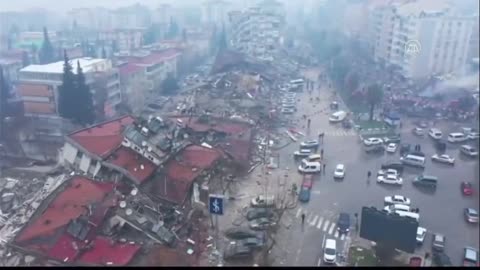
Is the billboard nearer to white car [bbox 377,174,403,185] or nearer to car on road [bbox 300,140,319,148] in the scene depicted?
white car [bbox 377,174,403,185]

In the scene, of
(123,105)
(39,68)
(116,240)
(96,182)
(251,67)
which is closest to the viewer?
(116,240)

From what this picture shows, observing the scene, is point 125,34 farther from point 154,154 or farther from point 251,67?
point 154,154

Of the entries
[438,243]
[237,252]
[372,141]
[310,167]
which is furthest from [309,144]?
[237,252]

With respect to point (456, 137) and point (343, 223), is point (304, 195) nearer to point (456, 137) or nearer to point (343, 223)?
point (343, 223)

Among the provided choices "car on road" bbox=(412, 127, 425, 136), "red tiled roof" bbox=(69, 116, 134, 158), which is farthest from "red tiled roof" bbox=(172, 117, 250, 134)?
"car on road" bbox=(412, 127, 425, 136)

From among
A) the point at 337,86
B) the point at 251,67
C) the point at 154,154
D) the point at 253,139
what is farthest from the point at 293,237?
the point at 251,67

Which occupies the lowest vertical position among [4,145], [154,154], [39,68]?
[4,145]
